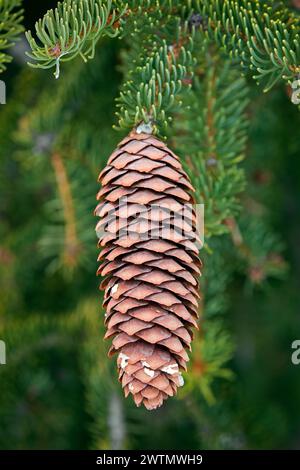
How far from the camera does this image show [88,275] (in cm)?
125

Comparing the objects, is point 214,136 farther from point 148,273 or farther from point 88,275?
point 88,275

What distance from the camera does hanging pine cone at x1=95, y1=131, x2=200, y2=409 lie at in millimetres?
628

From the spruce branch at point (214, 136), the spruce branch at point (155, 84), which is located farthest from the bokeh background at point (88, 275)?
the spruce branch at point (155, 84)

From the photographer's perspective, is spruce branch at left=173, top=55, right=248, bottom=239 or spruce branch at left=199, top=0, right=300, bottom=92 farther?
spruce branch at left=173, top=55, right=248, bottom=239

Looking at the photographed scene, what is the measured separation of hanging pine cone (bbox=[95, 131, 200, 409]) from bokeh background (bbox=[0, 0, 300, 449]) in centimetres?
24

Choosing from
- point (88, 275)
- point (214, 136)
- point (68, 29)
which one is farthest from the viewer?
point (88, 275)

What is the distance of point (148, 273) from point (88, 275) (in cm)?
63

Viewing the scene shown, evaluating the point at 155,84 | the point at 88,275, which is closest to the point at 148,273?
the point at 155,84

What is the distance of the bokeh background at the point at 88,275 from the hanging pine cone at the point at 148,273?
9.6 inches

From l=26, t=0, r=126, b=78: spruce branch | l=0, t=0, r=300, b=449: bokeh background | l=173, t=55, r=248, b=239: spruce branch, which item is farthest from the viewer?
l=0, t=0, r=300, b=449: bokeh background

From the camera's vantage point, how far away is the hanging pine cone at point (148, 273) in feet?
2.06

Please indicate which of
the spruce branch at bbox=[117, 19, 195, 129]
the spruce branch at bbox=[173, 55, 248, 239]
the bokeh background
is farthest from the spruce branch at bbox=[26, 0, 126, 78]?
the bokeh background

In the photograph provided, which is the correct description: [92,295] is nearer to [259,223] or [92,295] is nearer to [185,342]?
[259,223]

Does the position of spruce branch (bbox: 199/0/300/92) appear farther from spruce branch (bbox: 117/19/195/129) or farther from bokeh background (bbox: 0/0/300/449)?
bokeh background (bbox: 0/0/300/449)
